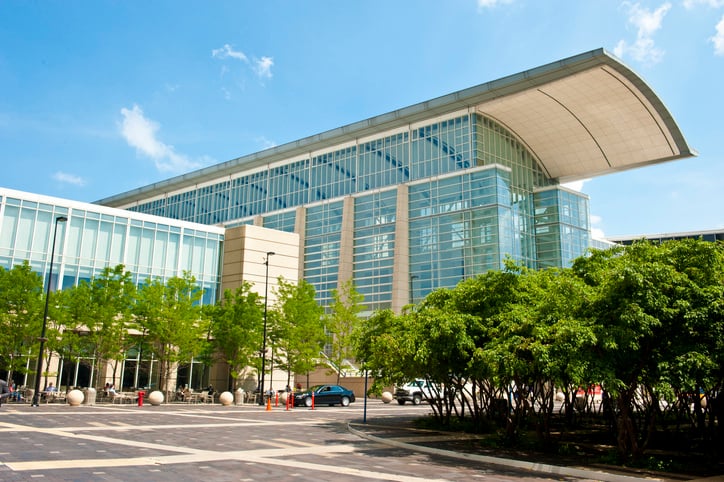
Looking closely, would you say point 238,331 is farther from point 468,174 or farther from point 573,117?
point 573,117

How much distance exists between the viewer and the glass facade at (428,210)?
60.4 m

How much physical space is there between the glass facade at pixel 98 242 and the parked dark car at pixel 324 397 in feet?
53.3

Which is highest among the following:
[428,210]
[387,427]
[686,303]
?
[428,210]

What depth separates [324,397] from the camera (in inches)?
1544


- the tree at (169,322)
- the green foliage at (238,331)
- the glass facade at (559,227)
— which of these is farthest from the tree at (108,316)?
the glass facade at (559,227)

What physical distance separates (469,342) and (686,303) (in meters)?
6.57

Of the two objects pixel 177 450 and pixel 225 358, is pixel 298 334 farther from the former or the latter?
pixel 177 450

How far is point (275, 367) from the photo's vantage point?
4581cm

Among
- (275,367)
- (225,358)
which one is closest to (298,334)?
(275,367)

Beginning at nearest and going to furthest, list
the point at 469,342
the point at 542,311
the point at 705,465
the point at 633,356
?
the point at 633,356 → the point at 705,465 → the point at 542,311 → the point at 469,342

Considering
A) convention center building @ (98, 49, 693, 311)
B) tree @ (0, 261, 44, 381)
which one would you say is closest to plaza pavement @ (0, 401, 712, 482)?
tree @ (0, 261, 44, 381)

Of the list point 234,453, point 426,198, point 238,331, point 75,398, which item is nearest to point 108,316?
point 75,398

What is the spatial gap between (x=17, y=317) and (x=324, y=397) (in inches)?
754

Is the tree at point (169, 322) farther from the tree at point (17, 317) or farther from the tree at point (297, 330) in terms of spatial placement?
the tree at point (17, 317)
